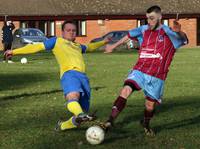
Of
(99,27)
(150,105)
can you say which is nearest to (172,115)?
(150,105)

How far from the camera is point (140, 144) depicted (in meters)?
9.57

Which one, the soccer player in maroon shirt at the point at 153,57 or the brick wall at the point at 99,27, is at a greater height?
the soccer player in maroon shirt at the point at 153,57

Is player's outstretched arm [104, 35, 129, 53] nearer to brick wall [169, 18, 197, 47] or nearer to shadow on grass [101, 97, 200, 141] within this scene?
shadow on grass [101, 97, 200, 141]

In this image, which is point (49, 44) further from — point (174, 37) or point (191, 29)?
point (191, 29)

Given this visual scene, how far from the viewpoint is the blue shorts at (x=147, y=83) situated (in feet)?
33.2

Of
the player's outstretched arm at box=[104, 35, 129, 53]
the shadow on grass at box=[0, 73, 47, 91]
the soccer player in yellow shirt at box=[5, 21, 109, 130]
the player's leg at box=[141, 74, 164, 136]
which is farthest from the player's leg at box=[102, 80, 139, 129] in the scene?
the shadow on grass at box=[0, 73, 47, 91]

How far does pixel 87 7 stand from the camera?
197 feet

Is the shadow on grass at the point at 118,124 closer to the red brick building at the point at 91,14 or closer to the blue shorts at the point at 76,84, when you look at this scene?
the blue shorts at the point at 76,84

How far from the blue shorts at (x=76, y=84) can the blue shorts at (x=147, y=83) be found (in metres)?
0.71

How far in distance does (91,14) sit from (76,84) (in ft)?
163

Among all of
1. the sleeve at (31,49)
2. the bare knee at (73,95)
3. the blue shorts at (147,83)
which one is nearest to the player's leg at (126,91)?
the blue shorts at (147,83)

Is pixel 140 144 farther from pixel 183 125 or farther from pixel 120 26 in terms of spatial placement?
pixel 120 26

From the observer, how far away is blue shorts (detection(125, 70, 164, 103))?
10133mm

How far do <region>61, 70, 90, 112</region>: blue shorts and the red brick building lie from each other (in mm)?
47234
